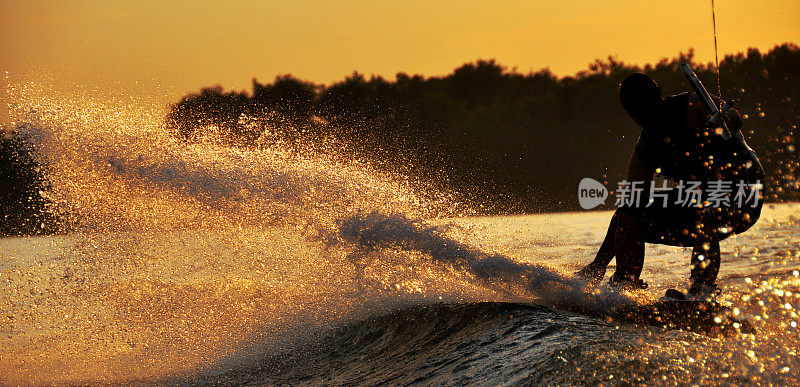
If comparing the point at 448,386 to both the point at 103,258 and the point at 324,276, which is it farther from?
the point at 103,258

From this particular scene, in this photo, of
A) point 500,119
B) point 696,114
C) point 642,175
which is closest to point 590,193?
point 500,119

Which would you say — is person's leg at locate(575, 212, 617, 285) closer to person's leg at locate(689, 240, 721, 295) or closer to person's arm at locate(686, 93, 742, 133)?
person's leg at locate(689, 240, 721, 295)

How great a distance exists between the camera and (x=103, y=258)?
26.7 feet

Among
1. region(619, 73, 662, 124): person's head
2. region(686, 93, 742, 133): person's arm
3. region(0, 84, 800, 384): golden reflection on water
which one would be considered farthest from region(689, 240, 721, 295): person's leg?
region(619, 73, 662, 124): person's head

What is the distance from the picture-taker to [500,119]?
5934cm

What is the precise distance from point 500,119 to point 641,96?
54746mm

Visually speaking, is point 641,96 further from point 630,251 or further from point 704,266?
point 704,266

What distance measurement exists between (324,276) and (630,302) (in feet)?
9.33

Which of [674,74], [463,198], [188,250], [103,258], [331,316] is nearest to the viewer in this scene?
[331,316]

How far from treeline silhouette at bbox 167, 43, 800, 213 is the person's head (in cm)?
4003

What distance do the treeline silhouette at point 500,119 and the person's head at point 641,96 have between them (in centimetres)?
4003

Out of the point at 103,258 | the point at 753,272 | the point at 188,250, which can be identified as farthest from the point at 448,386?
the point at 188,250

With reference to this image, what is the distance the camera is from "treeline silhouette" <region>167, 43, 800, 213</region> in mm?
51094

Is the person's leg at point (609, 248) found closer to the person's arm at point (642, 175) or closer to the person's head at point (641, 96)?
the person's arm at point (642, 175)
